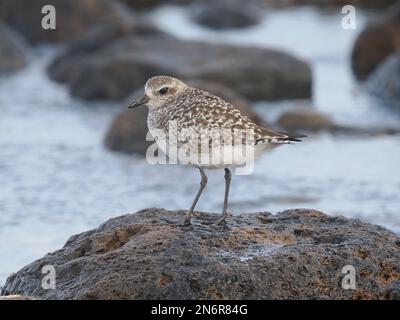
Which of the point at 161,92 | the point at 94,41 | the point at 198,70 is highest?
the point at 94,41

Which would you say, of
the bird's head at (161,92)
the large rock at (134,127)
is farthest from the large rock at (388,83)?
the bird's head at (161,92)

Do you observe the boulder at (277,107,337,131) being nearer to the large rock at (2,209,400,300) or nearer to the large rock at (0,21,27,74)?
the large rock at (0,21,27,74)

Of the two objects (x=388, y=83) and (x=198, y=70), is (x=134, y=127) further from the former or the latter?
(x=388, y=83)

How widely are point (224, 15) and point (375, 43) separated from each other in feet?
25.5

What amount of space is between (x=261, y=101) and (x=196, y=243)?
469 inches

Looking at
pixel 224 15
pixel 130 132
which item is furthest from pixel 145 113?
pixel 224 15

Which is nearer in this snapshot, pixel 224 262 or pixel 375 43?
pixel 224 262

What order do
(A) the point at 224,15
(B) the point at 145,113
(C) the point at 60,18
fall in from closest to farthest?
(B) the point at 145,113 → (C) the point at 60,18 → (A) the point at 224,15

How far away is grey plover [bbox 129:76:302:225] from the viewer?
7.58 meters

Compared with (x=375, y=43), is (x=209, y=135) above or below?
below

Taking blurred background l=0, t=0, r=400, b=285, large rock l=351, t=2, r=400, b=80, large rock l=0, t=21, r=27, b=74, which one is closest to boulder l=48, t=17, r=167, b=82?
blurred background l=0, t=0, r=400, b=285

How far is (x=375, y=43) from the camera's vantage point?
2164cm

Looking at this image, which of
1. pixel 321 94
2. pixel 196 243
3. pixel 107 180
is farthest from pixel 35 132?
pixel 196 243

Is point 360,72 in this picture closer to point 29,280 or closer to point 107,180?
point 107,180
